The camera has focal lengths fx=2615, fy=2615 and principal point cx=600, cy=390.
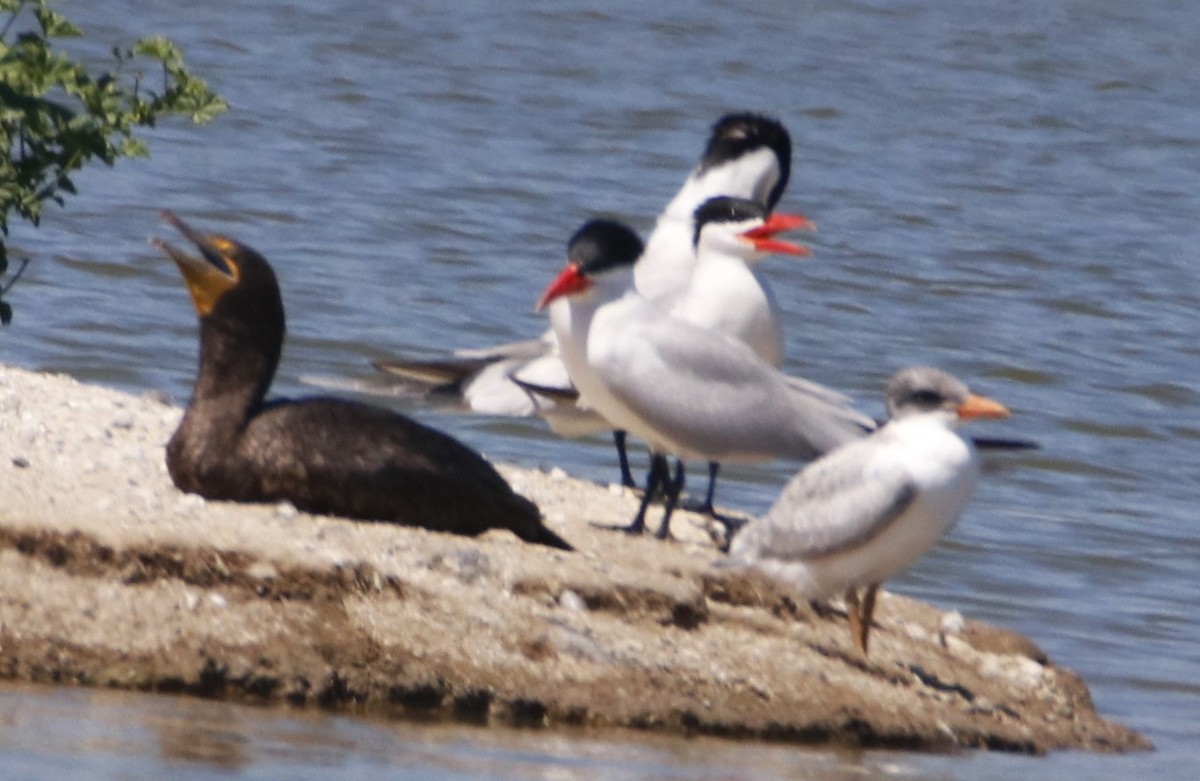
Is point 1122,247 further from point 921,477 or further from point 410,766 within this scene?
point 410,766

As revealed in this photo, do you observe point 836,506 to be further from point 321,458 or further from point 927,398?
point 321,458

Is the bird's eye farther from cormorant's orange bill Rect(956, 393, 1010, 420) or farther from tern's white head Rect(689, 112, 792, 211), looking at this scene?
tern's white head Rect(689, 112, 792, 211)

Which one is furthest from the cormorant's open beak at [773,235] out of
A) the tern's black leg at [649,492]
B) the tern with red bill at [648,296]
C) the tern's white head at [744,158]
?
the tern's black leg at [649,492]

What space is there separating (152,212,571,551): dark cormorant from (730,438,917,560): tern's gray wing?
66cm

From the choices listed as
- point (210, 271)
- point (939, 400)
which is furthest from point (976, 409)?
point (210, 271)

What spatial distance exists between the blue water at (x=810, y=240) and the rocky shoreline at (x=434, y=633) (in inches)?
6.8

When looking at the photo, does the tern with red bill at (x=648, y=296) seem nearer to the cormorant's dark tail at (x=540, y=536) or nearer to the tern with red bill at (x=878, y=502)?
the cormorant's dark tail at (x=540, y=536)

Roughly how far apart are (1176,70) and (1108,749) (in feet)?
64.9

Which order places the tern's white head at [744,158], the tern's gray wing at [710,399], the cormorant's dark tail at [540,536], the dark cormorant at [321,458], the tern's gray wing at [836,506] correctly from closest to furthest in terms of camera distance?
the tern's gray wing at [836,506] < the dark cormorant at [321,458] < the cormorant's dark tail at [540,536] < the tern's gray wing at [710,399] < the tern's white head at [744,158]

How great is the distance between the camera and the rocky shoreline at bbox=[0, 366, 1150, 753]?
6156mm

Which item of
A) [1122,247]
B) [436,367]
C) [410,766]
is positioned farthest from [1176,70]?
[410,766]

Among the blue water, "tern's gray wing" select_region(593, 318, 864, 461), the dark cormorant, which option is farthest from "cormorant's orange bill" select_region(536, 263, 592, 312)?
the blue water

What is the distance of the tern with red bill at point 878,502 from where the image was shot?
22.0 ft

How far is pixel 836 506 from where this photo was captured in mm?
6766
